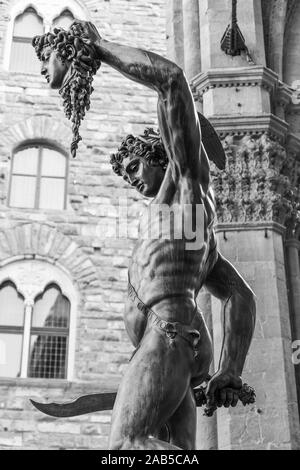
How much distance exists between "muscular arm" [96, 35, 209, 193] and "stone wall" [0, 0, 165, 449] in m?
6.94

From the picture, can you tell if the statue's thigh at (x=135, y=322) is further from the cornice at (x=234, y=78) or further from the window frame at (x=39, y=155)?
the window frame at (x=39, y=155)

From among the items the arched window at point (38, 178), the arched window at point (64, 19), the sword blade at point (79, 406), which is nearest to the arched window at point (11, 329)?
the arched window at point (38, 178)

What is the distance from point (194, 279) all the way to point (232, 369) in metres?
0.41

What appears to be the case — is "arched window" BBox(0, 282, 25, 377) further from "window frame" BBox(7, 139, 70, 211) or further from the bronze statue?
the bronze statue

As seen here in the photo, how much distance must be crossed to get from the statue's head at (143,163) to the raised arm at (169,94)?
206mm

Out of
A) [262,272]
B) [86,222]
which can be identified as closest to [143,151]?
[262,272]

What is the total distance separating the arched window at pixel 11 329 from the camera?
33.3ft

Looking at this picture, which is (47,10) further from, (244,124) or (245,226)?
(245,226)

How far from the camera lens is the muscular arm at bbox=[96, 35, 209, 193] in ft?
9.93

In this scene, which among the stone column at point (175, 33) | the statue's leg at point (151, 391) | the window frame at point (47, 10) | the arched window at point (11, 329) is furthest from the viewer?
the window frame at point (47, 10)

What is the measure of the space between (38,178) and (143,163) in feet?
28.0

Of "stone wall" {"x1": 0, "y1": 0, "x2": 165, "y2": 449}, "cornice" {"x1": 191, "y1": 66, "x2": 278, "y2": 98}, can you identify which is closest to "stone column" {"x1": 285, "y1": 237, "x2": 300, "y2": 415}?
"cornice" {"x1": 191, "y1": 66, "x2": 278, "y2": 98}

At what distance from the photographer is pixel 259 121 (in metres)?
8.07

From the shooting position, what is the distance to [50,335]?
10.5m
